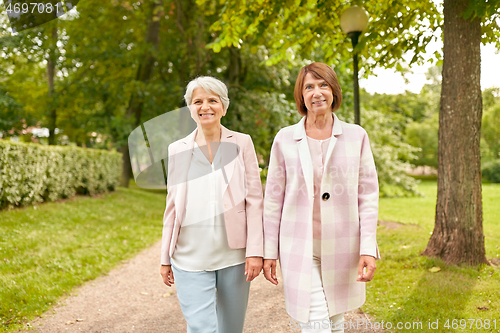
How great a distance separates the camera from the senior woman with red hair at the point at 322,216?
7.81ft

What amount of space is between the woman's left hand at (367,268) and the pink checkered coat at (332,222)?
38 millimetres

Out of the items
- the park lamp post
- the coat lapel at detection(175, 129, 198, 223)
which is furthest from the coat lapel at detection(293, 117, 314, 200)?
the park lamp post

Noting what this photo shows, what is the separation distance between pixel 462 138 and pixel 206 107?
12.9ft

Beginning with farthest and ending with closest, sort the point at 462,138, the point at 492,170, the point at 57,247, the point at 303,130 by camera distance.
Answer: the point at 492,170, the point at 57,247, the point at 462,138, the point at 303,130

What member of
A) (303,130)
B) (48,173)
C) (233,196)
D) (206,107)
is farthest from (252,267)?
(48,173)

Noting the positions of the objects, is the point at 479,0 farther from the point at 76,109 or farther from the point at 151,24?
the point at 76,109

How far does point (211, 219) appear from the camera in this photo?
8.12 feet

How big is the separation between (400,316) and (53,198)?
32.4 feet

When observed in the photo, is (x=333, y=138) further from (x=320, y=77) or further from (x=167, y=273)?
(x=167, y=273)

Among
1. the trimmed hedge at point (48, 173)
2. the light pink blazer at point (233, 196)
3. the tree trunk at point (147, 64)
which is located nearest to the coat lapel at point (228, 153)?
the light pink blazer at point (233, 196)

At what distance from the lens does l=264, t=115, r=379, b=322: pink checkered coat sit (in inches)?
93.9

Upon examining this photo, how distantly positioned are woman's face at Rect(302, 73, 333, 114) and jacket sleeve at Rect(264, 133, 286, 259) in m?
0.36

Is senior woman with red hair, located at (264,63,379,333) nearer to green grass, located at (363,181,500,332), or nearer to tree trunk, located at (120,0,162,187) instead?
green grass, located at (363,181,500,332)

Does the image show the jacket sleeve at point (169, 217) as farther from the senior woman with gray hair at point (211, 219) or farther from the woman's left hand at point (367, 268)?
the woman's left hand at point (367, 268)
